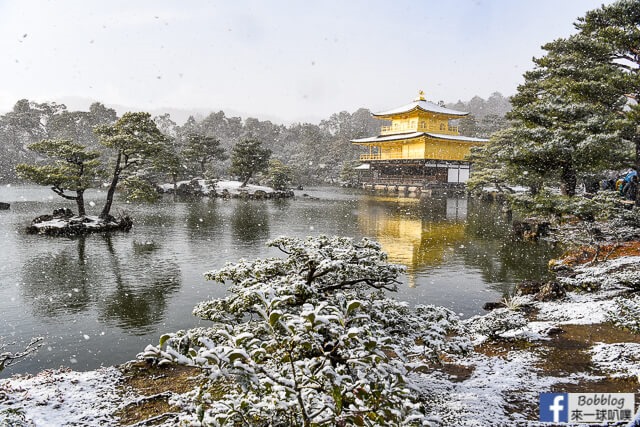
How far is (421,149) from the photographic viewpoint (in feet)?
130

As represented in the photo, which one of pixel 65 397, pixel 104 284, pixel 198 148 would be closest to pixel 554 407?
pixel 65 397

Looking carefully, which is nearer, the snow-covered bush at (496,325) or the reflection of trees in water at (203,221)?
the snow-covered bush at (496,325)

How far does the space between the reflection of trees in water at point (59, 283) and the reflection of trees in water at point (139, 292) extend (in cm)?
54

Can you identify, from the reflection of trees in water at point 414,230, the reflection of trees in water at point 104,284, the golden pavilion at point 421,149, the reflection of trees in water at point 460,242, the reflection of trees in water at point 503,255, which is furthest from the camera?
the golden pavilion at point 421,149

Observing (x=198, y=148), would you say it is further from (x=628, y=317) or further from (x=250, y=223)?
(x=628, y=317)

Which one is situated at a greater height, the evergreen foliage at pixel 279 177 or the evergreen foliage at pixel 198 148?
the evergreen foliage at pixel 198 148

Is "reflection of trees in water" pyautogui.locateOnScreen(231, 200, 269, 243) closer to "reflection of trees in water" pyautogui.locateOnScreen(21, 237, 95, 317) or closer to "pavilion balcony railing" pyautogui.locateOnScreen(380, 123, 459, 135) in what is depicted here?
"reflection of trees in water" pyautogui.locateOnScreen(21, 237, 95, 317)

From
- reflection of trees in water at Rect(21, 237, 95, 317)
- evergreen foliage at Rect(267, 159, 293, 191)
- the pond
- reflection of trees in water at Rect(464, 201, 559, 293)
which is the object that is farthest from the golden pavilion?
reflection of trees in water at Rect(21, 237, 95, 317)

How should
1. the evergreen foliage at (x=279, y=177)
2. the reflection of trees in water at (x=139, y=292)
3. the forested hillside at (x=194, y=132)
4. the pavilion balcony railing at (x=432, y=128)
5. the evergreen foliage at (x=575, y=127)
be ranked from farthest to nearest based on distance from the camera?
the forested hillside at (x=194, y=132), the pavilion balcony railing at (x=432, y=128), the evergreen foliage at (x=279, y=177), the evergreen foliage at (x=575, y=127), the reflection of trees in water at (x=139, y=292)

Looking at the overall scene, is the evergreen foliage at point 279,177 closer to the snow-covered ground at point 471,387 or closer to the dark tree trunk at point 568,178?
the dark tree trunk at point 568,178

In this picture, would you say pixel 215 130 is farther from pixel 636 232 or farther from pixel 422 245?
pixel 636 232

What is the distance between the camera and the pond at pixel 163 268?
23.2 feet

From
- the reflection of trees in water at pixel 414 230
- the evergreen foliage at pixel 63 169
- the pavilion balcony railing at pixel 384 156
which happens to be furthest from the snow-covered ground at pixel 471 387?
the pavilion balcony railing at pixel 384 156

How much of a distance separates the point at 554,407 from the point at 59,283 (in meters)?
10.2
